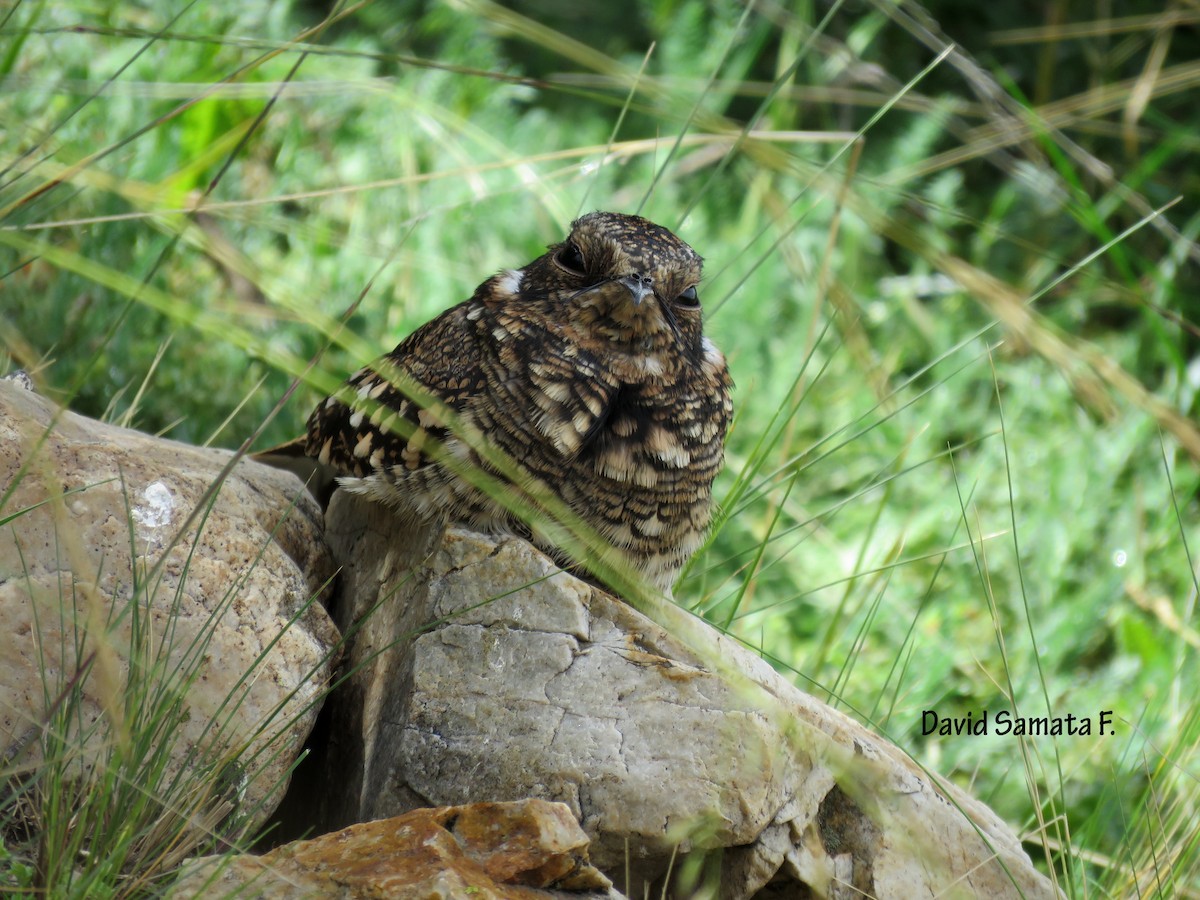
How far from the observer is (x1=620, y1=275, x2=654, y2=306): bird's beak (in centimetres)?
274

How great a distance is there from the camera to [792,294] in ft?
18.7

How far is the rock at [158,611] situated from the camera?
2029mm

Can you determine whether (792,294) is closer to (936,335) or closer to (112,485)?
(936,335)

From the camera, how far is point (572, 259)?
9.69 feet

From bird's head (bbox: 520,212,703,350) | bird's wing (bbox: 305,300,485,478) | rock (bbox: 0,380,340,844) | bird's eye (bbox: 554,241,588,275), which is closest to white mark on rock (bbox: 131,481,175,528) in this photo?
rock (bbox: 0,380,340,844)

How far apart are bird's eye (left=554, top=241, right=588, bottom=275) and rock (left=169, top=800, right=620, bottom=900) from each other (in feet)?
4.14

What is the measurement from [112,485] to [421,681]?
67 cm

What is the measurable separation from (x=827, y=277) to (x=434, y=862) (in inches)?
69.8

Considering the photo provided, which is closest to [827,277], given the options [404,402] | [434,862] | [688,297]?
[688,297]

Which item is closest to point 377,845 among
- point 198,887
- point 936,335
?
point 198,887

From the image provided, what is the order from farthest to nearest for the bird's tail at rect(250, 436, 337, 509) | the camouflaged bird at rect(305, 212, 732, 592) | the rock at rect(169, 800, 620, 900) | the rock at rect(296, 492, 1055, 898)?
the bird's tail at rect(250, 436, 337, 509)
the camouflaged bird at rect(305, 212, 732, 592)
the rock at rect(296, 492, 1055, 898)
the rock at rect(169, 800, 620, 900)

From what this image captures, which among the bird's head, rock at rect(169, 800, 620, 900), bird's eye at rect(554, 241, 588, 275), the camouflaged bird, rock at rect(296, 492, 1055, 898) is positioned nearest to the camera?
rock at rect(169, 800, 620, 900)

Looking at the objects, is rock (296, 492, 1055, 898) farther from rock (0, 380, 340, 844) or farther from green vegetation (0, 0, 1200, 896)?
green vegetation (0, 0, 1200, 896)

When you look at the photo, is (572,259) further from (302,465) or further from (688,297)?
(302,465)
